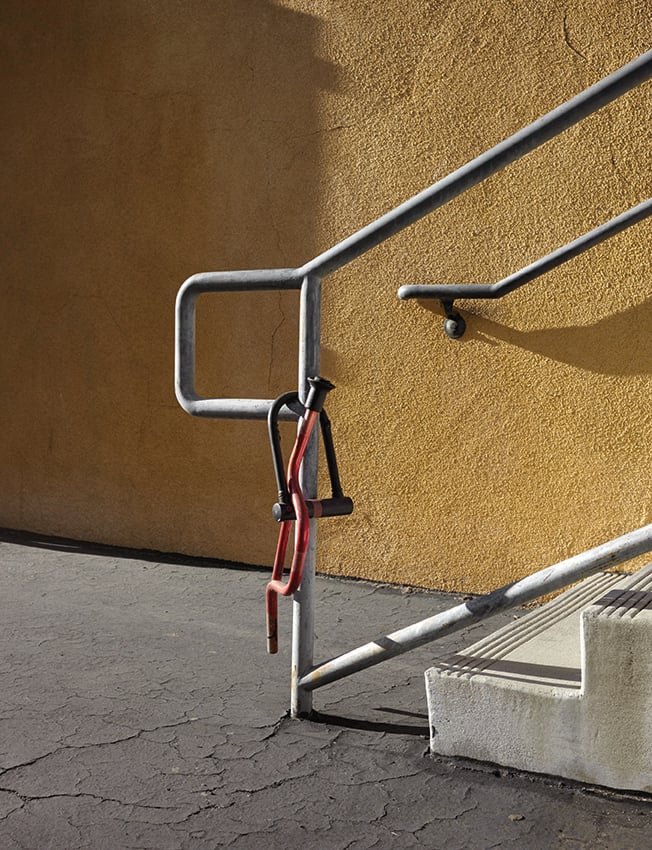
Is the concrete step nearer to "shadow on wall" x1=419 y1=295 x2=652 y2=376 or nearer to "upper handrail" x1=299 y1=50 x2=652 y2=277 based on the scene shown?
"upper handrail" x1=299 y1=50 x2=652 y2=277

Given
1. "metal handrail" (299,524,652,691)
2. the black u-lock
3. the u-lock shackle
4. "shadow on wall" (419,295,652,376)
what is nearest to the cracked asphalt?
"metal handrail" (299,524,652,691)

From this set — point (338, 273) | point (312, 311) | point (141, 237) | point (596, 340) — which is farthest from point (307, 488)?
point (141, 237)

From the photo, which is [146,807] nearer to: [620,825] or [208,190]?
[620,825]

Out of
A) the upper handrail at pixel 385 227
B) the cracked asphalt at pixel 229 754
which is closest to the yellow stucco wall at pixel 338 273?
the cracked asphalt at pixel 229 754

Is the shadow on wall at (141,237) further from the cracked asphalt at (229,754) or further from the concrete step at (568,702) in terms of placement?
the concrete step at (568,702)

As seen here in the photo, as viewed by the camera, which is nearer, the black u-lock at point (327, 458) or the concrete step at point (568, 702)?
the concrete step at point (568, 702)

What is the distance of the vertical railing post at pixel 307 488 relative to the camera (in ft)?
7.98

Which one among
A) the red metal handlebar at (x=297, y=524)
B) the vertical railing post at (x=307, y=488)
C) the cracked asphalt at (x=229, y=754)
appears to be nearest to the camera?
the cracked asphalt at (x=229, y=754)

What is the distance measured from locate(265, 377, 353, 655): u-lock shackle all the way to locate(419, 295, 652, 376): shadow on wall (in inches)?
60.2

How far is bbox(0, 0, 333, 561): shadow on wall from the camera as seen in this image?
13.8 feet

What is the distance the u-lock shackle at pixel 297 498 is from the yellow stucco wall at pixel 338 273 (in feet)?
5.01

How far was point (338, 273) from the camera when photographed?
4.04 metres

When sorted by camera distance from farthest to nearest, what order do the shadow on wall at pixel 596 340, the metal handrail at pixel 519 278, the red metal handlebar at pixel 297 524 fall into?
1. the shadow on wall at pixel 596 340
2. the metal handrail at pixel 519 278
3. the red metal handlebar at pixel 297 524

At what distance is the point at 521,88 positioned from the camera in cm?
363
